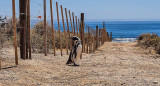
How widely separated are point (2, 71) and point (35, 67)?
134 cm

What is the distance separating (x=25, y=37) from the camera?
444 inches

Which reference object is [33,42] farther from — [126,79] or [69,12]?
[126,79]

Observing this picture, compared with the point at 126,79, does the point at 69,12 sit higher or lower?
higher

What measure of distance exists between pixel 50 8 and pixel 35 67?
4.46m

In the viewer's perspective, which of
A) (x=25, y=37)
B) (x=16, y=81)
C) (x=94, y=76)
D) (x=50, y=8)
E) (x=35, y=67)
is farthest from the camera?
(x=50, y=8)

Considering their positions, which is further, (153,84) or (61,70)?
(61,70)

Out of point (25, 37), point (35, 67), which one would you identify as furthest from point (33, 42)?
point (35, 67)

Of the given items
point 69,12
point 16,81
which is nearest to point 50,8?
point 69,12

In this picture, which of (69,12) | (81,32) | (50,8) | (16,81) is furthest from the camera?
(81,32)

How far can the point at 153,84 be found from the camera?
833 centimetres

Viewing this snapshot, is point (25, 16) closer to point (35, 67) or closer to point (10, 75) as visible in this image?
point (35, 67)

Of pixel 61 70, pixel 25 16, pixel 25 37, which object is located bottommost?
pixel 61 70

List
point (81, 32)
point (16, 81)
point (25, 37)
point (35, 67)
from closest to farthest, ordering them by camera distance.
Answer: point (16, 81), point (35, 67), point (25, 37), point (81, 32)

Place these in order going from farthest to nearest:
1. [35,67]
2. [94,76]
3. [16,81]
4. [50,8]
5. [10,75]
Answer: [50,8], [35,67], [94,76], [10,75], [16,81]
